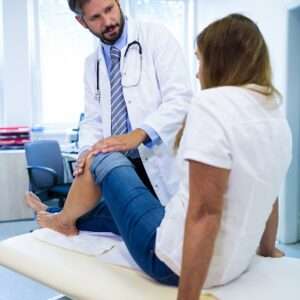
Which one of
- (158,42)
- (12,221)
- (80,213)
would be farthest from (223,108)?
(12,221)

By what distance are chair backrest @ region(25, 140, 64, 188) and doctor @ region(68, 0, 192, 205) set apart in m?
1.84

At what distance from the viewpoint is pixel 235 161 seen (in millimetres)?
994

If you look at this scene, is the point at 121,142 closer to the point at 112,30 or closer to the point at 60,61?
the point at 112,30

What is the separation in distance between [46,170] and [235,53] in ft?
8.77

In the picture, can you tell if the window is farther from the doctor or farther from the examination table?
the examination table

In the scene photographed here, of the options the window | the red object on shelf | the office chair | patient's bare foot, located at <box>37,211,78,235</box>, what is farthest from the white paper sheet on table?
the window

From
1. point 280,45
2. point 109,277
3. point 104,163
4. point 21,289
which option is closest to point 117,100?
point 104,163

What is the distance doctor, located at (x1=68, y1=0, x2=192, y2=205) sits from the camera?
1.65 metres

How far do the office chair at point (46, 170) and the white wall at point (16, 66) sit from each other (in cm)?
84

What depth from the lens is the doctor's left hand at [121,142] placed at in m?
1.42

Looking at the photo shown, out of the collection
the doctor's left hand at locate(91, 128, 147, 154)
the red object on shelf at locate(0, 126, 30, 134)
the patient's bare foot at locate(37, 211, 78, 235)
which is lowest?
the patient's bare foot at locate(37, 211, 78, 235)

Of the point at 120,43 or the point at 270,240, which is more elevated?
the point at 120,43

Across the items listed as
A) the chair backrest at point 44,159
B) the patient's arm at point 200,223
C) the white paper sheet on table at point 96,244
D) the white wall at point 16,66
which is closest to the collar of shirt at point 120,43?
the white paper sheet on table at point 96,244

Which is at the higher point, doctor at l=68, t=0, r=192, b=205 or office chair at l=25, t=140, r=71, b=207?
doctor at l=68, t=0, r=192, b=205
